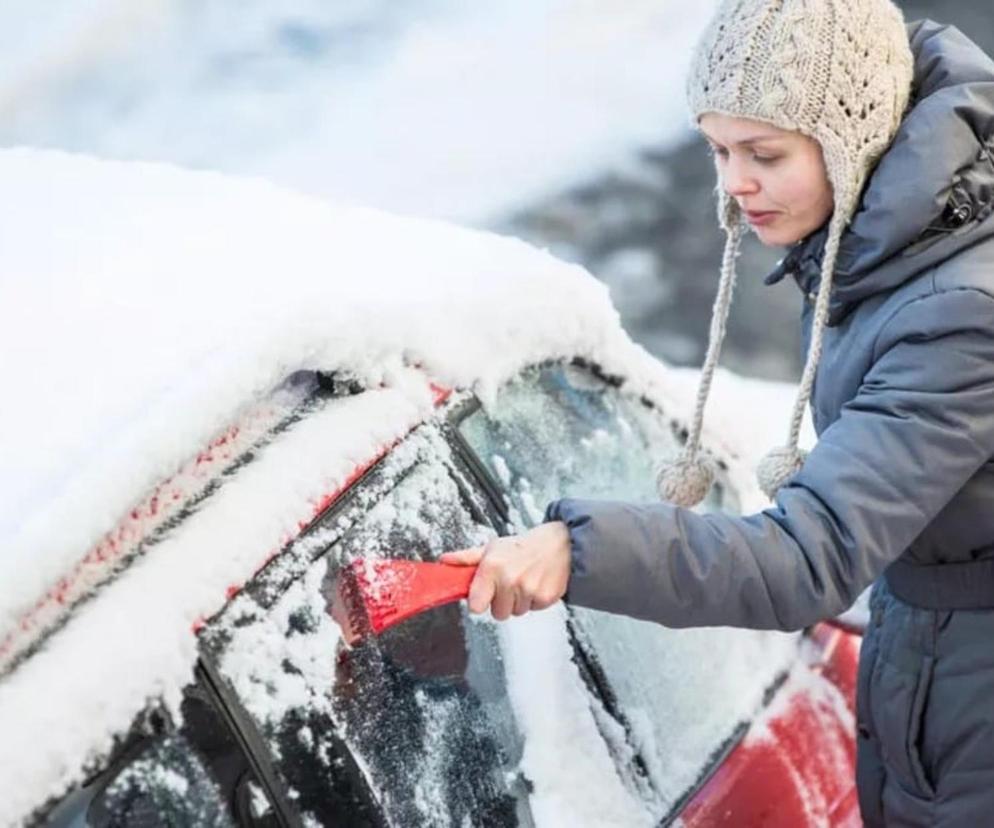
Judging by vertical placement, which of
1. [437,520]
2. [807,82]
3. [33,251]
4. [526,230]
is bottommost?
[526,230]

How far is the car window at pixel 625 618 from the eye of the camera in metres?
2.20

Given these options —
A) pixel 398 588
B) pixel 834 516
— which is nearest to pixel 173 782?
pixel 398 588

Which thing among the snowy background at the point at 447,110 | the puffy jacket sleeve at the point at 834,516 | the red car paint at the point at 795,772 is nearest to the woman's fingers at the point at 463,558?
the puffy jacket sleeve at the point at 834,516

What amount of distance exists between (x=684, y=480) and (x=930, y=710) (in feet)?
1.82

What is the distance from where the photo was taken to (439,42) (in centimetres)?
907

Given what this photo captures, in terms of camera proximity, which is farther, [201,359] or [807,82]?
[807,82]

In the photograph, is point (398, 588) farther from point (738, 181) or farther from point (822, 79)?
point (822, 79)

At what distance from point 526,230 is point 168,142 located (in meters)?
2.17

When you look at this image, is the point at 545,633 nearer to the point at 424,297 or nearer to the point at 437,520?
the point at 437,520

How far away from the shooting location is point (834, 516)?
1760mm

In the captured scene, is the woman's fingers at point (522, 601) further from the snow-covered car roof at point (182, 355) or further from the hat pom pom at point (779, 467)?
the hat pom pom at point (779, 467)

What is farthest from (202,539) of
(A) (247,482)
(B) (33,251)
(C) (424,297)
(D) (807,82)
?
(D) (807,82)

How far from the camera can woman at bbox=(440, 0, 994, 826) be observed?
5.59 feet

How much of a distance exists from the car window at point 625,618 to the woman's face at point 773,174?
500 mm
